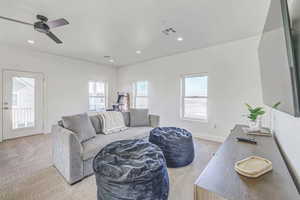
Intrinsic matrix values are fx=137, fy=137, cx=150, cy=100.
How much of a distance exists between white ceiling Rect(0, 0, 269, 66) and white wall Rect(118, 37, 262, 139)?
0.35 meters

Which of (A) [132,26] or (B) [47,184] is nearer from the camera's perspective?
(B) [47,184]

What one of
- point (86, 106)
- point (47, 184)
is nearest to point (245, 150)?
point (47, 184)

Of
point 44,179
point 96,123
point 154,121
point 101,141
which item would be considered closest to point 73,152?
point 101,141

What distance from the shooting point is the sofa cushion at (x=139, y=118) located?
345 centimetres

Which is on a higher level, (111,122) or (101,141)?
(111,122)

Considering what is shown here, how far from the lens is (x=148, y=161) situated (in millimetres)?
1486

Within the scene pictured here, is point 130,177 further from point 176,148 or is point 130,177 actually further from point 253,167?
point 176,148

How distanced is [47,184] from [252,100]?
14.1 ft

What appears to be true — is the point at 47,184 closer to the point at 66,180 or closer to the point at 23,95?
the point at 66,180

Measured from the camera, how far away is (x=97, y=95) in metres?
6.00

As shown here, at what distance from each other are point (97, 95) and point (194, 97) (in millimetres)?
4064

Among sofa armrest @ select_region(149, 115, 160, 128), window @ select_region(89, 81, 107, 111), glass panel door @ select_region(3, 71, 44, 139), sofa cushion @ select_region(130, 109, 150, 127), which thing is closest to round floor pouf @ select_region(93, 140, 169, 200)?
sofa cushion @ select_region(130, 109, 150, 127)

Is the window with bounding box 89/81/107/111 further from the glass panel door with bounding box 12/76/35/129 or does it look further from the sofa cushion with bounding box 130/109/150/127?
the sofa cushion with bounding box 130/109/150/127

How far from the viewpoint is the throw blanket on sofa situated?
2820 mm
